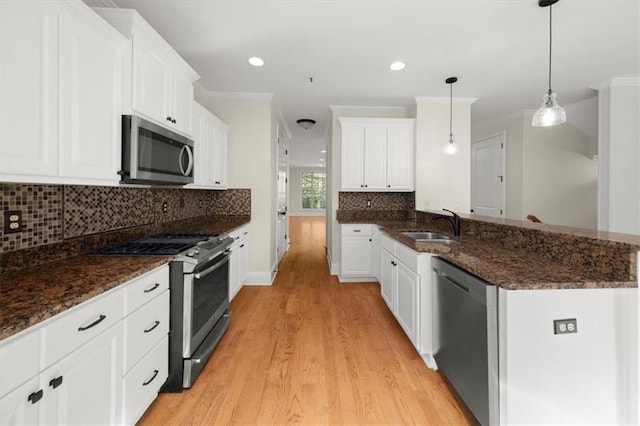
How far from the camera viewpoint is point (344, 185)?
3939mm

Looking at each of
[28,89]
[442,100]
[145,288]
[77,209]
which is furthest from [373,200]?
[28,89]

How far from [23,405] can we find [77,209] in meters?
1.27

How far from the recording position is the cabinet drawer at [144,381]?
1.31m

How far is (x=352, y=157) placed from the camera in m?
3.91

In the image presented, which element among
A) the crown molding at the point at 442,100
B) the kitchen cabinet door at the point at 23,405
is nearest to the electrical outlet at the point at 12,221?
the kitchen cabinet door at the point at 23,405

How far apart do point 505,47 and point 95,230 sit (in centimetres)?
383

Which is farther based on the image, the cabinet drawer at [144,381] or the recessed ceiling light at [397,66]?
the recessed ceiling light at [397,66]

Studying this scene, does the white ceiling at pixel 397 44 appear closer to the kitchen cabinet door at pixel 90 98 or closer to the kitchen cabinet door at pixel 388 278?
the kitchen cabinet door at pixel 90 98

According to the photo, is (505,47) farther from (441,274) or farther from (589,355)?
(589,355)

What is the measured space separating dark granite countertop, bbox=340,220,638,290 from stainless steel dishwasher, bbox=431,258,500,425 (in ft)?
0.19

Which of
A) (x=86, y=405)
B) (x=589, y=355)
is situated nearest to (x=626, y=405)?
(x=589, y=355)

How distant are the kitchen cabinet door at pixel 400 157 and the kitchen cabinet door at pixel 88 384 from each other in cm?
356

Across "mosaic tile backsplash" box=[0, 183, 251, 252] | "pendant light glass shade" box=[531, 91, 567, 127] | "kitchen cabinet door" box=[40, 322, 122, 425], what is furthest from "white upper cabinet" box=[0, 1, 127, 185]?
"pendant light glass shade" box=[531, 91, 567, 127]

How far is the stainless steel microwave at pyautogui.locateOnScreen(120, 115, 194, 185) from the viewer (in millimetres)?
1612
